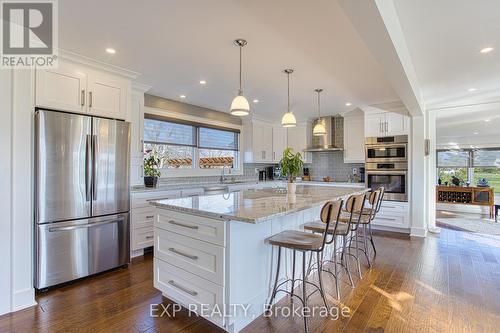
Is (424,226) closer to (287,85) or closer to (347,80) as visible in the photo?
(347,80)

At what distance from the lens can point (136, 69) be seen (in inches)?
134

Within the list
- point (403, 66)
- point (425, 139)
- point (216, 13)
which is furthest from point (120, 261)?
point (425, 139)

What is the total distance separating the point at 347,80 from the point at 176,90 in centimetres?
264

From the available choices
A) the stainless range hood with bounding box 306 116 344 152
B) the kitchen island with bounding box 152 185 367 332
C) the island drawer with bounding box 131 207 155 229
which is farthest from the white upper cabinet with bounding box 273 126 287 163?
the kitchen island with bounding box 152 185 367 332

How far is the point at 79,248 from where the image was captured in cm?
290

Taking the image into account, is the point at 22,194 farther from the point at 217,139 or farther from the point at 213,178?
the point at 217,139

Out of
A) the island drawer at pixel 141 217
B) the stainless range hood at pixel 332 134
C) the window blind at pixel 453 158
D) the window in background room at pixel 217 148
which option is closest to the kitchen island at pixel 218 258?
the island drawer at pixel 141 217

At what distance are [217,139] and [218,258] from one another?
4.04 meters

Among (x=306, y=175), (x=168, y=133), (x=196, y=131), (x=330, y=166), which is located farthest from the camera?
(x=306, y=175)

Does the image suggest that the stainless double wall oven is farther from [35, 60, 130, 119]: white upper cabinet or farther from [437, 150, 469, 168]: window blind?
[437, 150, 469, 168]: window blind

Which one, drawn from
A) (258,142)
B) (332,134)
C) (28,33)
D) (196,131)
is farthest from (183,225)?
(332,134)

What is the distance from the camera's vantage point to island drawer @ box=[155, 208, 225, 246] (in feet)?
6.38

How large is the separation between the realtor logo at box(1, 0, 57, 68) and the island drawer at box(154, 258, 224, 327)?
227cm

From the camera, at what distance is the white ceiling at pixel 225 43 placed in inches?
82.8
